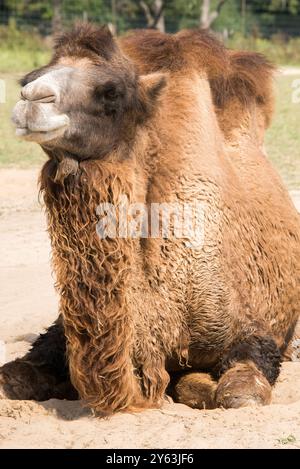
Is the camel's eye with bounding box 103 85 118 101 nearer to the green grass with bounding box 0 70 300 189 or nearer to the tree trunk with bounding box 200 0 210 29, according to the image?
the green grass with bounding box 0 70 300 189

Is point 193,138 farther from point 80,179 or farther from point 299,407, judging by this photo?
point 299,407

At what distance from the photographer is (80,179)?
4547mm

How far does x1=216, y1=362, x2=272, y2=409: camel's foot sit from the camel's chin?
5.28 ft

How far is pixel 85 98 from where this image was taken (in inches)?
181

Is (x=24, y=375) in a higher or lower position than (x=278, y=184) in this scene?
lower

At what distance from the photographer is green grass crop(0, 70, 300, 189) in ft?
45.8

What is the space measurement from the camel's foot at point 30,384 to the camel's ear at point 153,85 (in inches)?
63.4

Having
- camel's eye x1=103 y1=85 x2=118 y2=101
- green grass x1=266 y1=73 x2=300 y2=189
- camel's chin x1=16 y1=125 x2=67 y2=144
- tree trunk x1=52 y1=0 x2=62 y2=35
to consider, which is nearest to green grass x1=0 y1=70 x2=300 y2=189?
green grass x1=266 y1=73 x2=300 y2=189

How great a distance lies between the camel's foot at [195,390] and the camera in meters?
5.18

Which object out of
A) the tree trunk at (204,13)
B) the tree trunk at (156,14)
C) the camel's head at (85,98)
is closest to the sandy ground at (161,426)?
the camel's head at (85,98)
